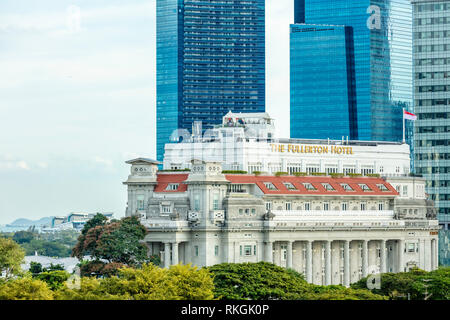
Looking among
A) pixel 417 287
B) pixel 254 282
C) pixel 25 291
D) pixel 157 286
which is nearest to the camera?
pixel 25 291

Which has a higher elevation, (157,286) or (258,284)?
(157,286)

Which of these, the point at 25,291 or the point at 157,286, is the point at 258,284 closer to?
the point at 157,286

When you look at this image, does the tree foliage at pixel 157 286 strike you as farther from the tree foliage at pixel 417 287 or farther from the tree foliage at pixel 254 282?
the tree foliage at pixel 417 287

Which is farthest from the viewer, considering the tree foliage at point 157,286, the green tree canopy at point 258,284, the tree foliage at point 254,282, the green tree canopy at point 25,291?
the tree foliage at point 254,282

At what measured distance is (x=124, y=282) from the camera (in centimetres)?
15888

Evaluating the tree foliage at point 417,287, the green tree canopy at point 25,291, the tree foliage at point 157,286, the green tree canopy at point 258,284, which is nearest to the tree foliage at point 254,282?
the green tree canopy at point 258,284

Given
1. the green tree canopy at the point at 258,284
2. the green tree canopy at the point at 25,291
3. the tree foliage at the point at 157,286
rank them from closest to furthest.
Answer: the green tree canopy at the point at 25,291 → the tree foliage at the point at 157,286 → the green tree canopy at the point at 258,284

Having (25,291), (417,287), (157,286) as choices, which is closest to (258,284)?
(417,287)

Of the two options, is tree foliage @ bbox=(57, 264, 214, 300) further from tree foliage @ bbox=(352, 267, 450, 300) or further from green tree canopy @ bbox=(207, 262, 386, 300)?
tree foliage @ bbox=(352, 267, 450, 300)

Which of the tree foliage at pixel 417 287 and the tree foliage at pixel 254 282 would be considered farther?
the tree foliage at pixel 417 287
